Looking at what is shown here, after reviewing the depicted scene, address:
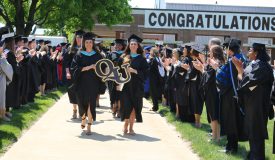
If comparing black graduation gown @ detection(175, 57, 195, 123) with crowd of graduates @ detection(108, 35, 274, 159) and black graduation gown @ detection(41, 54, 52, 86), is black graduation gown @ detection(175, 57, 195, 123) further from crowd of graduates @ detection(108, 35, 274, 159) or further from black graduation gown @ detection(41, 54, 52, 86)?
black graduation gown @ detection(41, 54, 52, 86)

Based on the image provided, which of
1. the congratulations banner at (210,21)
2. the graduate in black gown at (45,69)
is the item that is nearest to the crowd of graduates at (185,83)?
the graduate in black gown at (45,69)

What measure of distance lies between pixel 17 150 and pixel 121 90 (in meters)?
2.95

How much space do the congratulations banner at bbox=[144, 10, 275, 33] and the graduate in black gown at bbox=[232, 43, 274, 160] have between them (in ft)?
111

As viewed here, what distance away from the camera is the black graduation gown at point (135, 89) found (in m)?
10.8

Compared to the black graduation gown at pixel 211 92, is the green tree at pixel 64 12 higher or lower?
higher

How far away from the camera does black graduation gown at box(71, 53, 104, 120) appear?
1066 cm

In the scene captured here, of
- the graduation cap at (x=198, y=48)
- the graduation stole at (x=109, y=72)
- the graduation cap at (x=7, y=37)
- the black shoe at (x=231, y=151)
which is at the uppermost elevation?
the graduation cap at (x=7, y=37)

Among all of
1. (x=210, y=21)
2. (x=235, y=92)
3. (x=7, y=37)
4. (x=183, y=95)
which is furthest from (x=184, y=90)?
(x=210, y=21)

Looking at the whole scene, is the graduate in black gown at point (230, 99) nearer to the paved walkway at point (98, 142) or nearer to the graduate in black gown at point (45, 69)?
the paved walkway at point (98, 142)

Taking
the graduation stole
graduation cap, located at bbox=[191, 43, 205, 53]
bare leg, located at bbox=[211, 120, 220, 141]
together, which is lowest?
bare leg, located at bbox=[211, 120, 220, 141]

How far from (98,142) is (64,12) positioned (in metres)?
21.3

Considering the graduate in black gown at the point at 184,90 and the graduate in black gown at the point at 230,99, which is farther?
the graduate in black gown at the point at 184,90

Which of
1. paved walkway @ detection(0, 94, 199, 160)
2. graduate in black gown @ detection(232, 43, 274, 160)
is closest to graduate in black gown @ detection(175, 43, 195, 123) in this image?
paved walkway @ detection(0, 94, 199, 160)

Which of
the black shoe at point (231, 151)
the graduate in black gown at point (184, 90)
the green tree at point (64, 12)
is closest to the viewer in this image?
the black shoe at point (231, 151)
